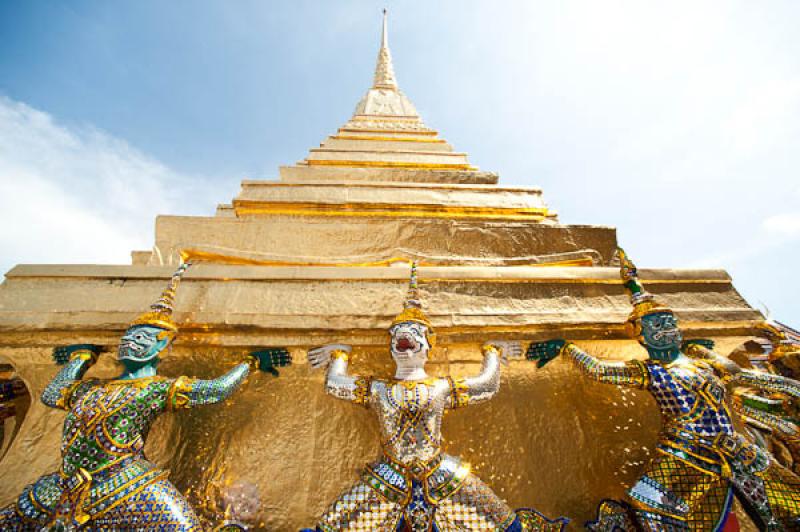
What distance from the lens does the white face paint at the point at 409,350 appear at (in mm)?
2238

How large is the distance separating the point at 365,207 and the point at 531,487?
352cm

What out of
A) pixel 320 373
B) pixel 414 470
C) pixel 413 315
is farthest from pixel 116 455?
pixel 413 315

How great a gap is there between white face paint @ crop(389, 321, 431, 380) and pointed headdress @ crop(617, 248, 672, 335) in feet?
4.80

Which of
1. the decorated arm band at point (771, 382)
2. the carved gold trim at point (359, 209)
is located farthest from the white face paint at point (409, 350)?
the carved gold trim at point (359, 209)

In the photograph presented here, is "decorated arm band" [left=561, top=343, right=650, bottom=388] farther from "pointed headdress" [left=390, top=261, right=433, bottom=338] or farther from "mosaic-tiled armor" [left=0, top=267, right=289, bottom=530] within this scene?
"mosaic-tiled armor" [left=0, top=267, right=289, bottom=530]

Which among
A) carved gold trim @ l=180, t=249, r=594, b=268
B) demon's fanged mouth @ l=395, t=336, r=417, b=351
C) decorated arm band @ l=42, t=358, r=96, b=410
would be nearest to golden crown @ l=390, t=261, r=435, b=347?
→ demon's fanged mouth @ l=395, t=336, r=417, b=351

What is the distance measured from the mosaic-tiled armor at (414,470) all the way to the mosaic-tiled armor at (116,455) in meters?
0.80

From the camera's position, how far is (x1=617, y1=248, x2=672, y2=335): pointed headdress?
238 cm

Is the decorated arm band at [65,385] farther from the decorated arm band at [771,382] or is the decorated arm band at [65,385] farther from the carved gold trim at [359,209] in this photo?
the decorated arm band at [771,382]

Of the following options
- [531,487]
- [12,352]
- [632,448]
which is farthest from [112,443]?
[632,448]

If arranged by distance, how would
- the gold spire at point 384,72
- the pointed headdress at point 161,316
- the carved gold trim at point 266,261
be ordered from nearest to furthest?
1. the pointed headdress at point 161,316
2. the carved gold trim at point 266,261
3. the gold spire at point 384,72

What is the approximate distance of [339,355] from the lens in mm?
2430

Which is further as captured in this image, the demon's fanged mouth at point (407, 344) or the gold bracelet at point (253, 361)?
the gold bracelet at point (253, 361)

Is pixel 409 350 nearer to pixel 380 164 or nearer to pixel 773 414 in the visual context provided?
pixel 773 414
